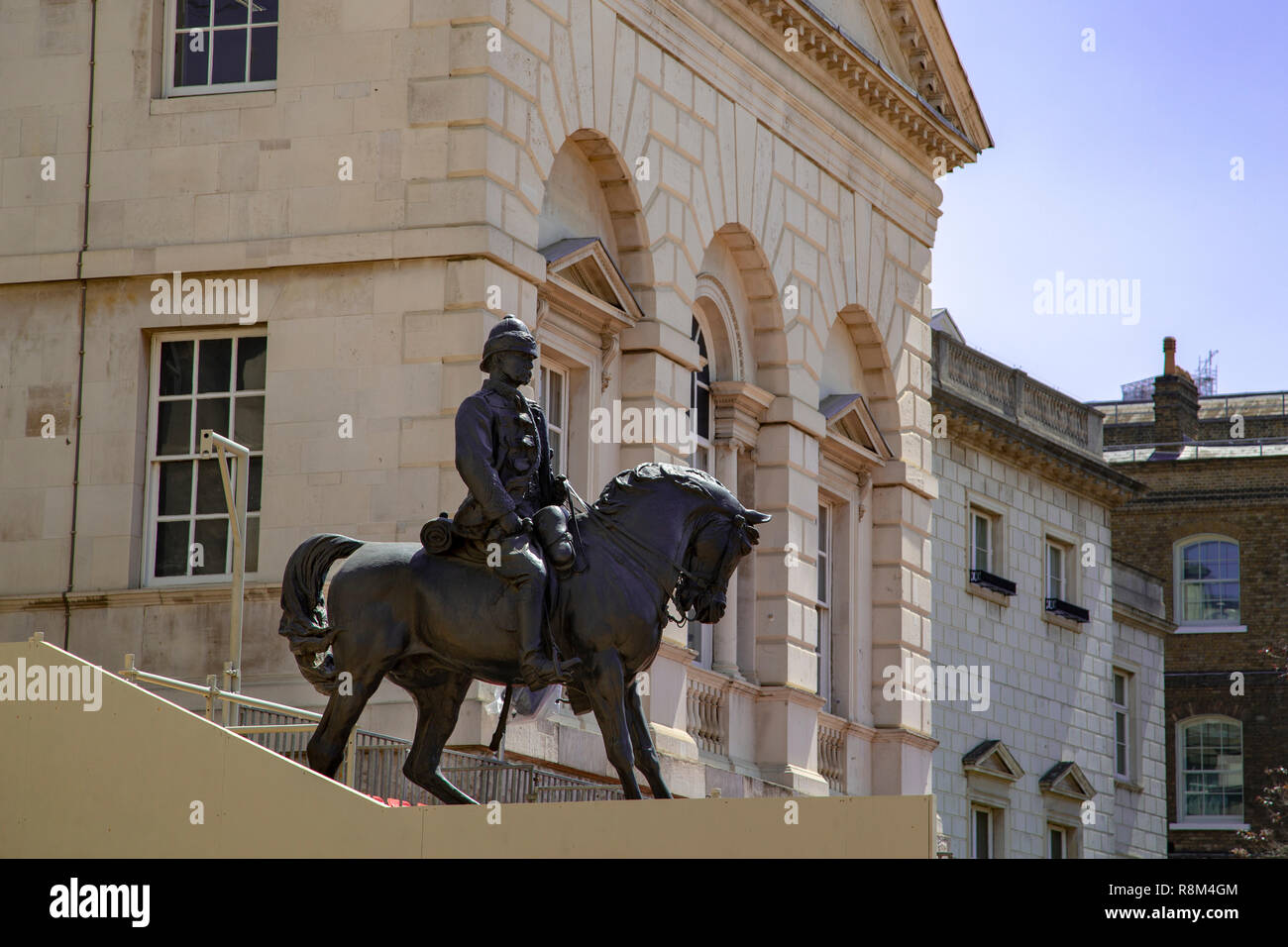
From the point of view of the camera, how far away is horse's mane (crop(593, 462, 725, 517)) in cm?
1555

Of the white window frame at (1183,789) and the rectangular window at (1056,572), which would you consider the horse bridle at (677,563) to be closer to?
the rectangular window at (1056,572)

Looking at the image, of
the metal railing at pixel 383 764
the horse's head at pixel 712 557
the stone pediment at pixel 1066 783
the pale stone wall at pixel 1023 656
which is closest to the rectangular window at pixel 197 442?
the metal railing at pixel 383 764

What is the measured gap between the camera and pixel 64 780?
15578 millimetres

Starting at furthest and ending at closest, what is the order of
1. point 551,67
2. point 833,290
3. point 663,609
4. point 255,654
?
point 833,290
point 551,67
point 255,654
point 663,609

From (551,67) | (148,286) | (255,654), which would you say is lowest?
(255,654)

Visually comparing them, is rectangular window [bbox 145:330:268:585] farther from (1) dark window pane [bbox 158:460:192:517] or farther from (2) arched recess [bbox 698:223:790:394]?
(2) arched recess [bbox 698:223:790:394]

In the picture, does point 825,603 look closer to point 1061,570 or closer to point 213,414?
point 213,414

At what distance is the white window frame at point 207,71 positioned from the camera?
23.2m

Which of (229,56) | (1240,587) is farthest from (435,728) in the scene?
(1240,587)

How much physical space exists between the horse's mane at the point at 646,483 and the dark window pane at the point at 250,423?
770cm
